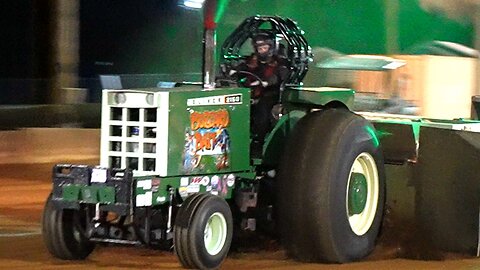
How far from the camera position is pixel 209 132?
621cm

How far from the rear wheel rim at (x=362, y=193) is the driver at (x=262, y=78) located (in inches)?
25.4

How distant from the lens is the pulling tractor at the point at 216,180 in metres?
5.90

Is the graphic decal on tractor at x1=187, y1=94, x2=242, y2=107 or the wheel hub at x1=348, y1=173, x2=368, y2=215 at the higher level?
the graphic decal on tractor at x1=187, y1=94, x2=242, y2=107

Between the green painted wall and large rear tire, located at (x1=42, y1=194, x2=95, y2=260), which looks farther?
the green painted wall

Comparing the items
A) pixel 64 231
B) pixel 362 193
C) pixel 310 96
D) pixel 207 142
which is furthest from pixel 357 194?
pixel 64 231

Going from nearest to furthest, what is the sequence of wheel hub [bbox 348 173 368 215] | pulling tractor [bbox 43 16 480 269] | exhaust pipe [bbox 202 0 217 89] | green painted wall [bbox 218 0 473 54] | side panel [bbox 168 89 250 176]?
1. pulling tractor [bbox 43 16 480 269]
2. side panel [bbox 168 89 250 176]
3. exhaust pipe [bbox 202 0 217 89]
4. wheel hub [bbox 348 173 368 215]
5. green painted wall [bbox 218 0 473 54]

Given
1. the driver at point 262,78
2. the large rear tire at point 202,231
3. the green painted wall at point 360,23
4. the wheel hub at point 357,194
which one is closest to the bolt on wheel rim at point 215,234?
the large rear tire at point 202,231

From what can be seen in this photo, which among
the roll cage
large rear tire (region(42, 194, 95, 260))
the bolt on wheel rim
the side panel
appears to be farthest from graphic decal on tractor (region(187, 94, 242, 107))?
large rear tire (region(42, 194, 95, 260))

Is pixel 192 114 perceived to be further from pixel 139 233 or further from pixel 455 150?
pixel 455 150

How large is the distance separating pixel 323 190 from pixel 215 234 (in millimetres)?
723

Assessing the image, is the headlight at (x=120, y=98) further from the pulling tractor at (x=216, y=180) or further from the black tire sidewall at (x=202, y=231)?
Result: the black tire sidewall at (x=202, y=231)

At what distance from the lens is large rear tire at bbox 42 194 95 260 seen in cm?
626

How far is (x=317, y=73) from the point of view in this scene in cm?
1115

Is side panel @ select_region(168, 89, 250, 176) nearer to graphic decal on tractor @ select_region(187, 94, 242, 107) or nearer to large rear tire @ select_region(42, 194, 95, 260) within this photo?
graphic decal on tractor @ select_region(187, 94, 242, 107)
